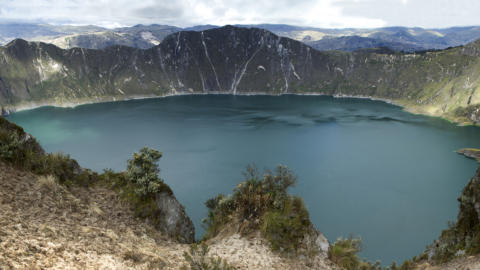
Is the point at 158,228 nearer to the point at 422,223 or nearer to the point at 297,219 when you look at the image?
the point at 297,219

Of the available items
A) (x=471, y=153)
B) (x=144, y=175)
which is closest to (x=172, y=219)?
(x=144, y=175)

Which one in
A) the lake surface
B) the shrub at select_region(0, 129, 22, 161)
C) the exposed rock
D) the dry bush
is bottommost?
the lake surface

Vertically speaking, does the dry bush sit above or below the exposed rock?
above

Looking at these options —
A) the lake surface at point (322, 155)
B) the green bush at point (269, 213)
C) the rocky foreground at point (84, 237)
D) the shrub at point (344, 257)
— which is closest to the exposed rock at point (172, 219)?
the rocky foreground at point (84, 237)

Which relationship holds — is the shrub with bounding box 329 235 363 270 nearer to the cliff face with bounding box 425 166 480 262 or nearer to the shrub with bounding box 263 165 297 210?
the shrub with bounding box 263 165 297 210

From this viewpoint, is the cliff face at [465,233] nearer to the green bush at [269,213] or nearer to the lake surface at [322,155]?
the green bush at [269,213]

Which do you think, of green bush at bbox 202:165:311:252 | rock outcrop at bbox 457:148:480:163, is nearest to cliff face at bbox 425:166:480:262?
green bush at bbox 202:165:311:252

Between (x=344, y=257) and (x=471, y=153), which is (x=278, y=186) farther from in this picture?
(x=471, y=153)

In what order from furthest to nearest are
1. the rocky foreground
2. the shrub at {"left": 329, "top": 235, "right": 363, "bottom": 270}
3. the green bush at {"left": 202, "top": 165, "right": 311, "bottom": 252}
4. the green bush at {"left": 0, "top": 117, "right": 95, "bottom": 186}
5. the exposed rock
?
the exposed rock → the shrub at {"left": 329, "top": 235, "right": 363, "bottom": 270} → the green bush at {"left": 202, "top": 165, "right": 311, "bottom": 252} → the green bush at {"left": 0, "top": 117, "right": 95, "bottom": 186} → the rocky foreground

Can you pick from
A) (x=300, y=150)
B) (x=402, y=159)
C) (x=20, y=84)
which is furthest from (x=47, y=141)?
(x=20, y=84)
